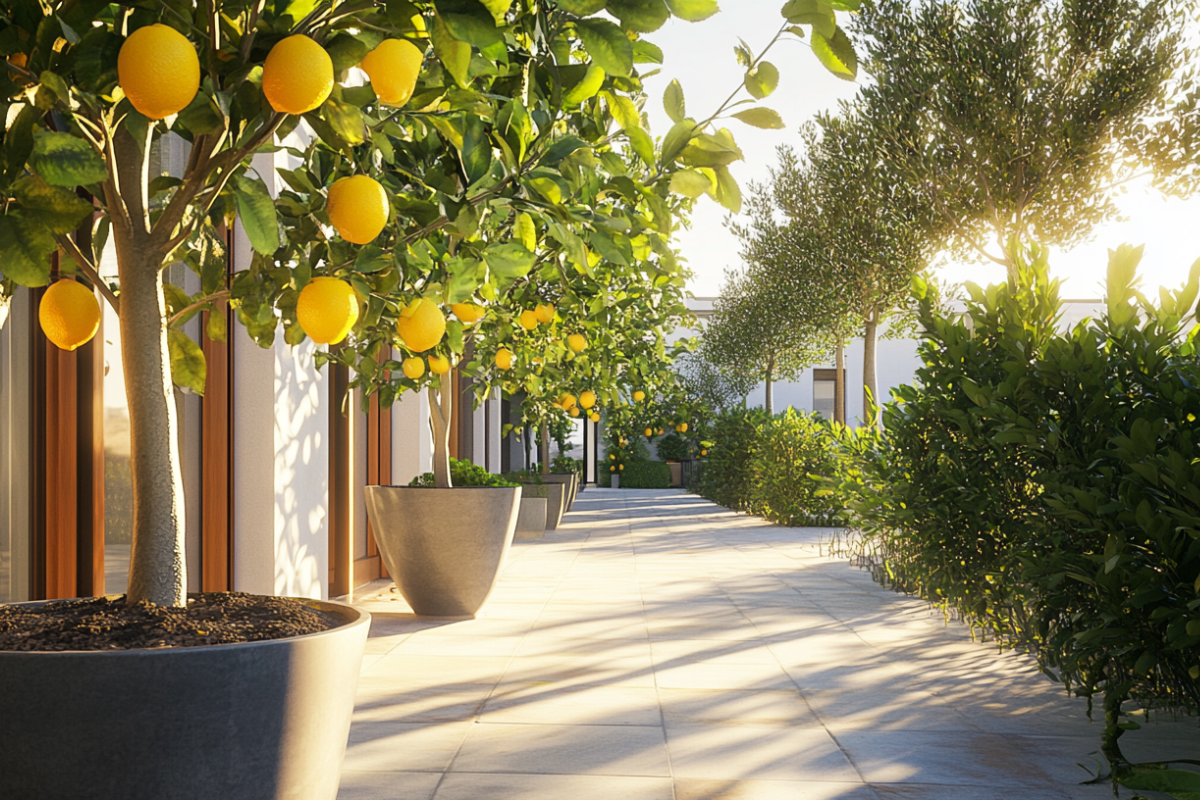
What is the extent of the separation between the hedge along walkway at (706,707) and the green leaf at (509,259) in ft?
5.26

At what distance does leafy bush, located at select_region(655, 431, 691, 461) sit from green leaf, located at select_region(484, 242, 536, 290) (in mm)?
28780

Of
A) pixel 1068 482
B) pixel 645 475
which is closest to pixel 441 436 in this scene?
pixel 1068 482

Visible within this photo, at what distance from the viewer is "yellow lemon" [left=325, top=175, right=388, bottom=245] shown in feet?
4.83

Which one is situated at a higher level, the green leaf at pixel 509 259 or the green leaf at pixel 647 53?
the green leaf at pixel 647 53

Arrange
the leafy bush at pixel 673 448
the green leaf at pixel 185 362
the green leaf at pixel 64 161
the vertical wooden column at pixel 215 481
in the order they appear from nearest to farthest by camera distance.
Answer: the green leaf at pixel 64 161 < the green leaf at pixel 185 362 < the vertical wooden column at pixel 215 481 < the leafy bush at pixel 673 448

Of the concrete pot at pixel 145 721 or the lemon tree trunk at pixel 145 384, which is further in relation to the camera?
the lemon tree trunk at pixel 145 384

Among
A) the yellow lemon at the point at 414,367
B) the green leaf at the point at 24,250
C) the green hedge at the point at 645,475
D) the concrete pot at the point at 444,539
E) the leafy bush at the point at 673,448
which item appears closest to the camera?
the green leaf at the point at 24,250

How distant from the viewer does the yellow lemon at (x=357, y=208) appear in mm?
1473

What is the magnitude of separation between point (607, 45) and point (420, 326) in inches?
37.9

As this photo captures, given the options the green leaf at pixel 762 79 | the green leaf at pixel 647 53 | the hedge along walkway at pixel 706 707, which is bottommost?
the hedge along walkway at pixel 706 707

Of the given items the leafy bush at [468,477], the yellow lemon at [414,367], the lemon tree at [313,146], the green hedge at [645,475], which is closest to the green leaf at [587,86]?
the lemon tree at [313,146]

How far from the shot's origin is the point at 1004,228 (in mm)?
9828

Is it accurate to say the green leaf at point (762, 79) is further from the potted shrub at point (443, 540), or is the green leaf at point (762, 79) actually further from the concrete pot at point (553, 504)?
the concrete pot at point (553, 504)

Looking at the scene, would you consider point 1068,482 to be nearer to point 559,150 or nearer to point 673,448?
point 559,150
